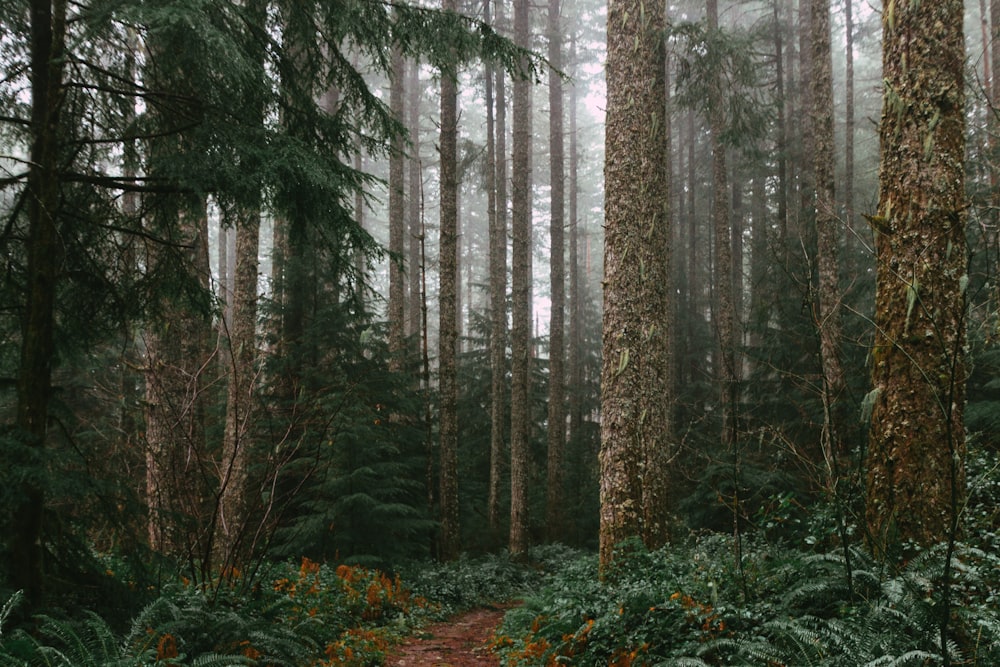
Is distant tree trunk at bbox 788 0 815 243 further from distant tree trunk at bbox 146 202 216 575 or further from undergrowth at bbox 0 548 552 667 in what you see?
distant tree trunk at bbox 146 202 216 575

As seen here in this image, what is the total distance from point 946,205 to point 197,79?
619 cm

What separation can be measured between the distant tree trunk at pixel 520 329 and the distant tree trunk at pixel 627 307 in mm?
6737

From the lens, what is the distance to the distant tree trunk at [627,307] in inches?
279

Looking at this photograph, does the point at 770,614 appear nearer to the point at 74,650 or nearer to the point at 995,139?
the point at 74,650

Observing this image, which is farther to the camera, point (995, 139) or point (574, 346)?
point (574, 346)

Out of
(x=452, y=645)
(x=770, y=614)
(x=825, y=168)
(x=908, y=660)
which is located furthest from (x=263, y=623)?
(x=825, y=168)

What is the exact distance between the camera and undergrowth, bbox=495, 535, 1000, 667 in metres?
3.55

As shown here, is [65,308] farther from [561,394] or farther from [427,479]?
[561,394]

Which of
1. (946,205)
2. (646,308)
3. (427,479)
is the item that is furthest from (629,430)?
(427,479)

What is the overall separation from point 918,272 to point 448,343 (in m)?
9.56

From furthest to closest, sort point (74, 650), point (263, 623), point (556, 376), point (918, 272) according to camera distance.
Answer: point (556, 376), point (263, 623), point (918, 272), point (74, 650)

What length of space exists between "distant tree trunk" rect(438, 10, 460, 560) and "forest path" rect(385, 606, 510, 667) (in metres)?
3.00

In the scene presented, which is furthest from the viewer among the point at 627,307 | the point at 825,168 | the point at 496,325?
the point at 496,325

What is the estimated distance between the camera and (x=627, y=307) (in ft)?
23.6
